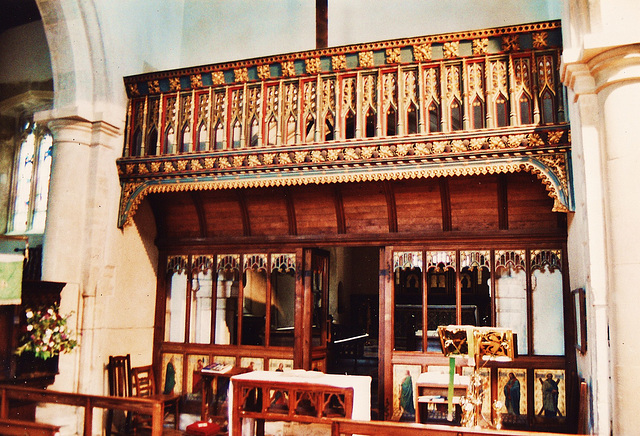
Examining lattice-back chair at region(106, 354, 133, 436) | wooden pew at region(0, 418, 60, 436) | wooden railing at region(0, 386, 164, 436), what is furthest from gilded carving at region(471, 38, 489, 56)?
lattice-back chair at region(106, 354, 133, 436)

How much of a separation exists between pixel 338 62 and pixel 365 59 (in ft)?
1.06

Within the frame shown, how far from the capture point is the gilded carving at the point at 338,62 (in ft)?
21.4

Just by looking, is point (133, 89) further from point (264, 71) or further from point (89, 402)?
point (89, 402)

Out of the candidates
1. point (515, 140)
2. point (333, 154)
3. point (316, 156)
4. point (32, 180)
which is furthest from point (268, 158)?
point (32, 180)

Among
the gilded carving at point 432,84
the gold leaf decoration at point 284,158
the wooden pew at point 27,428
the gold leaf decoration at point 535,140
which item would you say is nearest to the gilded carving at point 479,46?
the gilded carving at point 432,84

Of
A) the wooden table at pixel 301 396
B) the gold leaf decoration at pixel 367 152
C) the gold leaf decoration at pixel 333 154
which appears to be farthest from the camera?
the gold leaf decoration at pixel 333 154

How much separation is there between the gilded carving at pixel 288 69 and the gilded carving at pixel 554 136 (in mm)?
3005

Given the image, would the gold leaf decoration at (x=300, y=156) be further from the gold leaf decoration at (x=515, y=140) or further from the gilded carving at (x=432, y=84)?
the gold leaf decoration at (x=515, y=140)

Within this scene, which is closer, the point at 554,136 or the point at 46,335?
the point at 554,136

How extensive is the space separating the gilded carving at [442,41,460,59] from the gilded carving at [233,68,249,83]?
2.42 meters

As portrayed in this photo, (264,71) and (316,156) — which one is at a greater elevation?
(264,71)

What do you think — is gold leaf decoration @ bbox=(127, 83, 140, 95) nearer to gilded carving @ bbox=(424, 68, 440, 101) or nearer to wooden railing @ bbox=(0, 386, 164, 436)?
gilded carving @ bbox=(424, 68, 440, 101)

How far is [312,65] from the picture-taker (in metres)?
6.62

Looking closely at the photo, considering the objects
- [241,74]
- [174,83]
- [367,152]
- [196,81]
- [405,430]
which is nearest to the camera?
[405,430]
